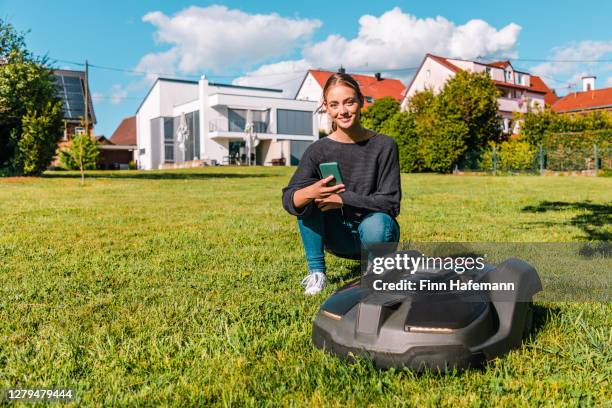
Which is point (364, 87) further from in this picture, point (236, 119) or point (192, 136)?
point (192, 136)

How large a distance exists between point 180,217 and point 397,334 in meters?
6.05

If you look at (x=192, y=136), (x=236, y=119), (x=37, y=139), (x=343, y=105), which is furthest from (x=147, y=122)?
(x=343, y=105)

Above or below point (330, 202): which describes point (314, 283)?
below

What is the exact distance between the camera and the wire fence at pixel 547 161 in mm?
25031

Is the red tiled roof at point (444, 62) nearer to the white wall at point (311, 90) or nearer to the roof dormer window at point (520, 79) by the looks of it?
the roof dormer window at point (520, 79)

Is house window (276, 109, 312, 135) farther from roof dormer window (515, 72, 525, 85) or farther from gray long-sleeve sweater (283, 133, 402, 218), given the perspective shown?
gray long-sleeve sweater (283, 133, 402, 218)

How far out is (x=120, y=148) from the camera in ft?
180

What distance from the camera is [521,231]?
20.6ft

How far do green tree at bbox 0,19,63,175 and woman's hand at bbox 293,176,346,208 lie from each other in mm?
17352

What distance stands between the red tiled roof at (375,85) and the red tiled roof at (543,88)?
13273 millimetres

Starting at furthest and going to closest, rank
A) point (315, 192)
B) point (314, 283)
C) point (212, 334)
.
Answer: point (314, 283) → point (315, 192) → point (212, 334)

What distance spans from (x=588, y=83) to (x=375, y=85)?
2308 centimetres

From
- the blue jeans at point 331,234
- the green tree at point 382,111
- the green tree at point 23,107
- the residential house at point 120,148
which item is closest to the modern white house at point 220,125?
the residential house at point 120,148

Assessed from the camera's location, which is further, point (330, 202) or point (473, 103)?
point (473, 103)
